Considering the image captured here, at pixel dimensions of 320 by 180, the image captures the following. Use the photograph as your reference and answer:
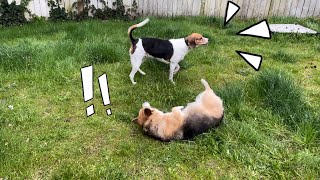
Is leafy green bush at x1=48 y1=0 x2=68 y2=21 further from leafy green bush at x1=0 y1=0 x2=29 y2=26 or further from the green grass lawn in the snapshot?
the green grass lawn

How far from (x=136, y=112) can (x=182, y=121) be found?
778mm

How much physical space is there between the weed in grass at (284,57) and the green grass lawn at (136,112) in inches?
0.7

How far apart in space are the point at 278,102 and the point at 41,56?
135 inches

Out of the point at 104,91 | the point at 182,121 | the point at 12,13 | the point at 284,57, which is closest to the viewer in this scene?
the point at 182,121

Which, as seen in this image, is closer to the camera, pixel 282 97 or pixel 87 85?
pixel 282 97

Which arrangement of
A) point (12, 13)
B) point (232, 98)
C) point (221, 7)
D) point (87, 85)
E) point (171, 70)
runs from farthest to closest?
1. point (221, 7)
2. point (12, 13)
3. point (171, 70)
4. point (87, 85)
5. point (232, 98)

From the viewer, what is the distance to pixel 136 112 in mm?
3877

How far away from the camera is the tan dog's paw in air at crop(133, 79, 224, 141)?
3279 mm

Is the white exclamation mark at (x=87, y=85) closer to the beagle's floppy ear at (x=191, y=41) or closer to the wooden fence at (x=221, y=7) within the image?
the beagle's floppy ear at (x=191, y=41)

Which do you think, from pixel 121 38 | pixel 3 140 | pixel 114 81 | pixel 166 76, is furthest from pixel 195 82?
pixel 3 140

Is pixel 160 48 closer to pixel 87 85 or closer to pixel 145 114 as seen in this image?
pixel 87 85

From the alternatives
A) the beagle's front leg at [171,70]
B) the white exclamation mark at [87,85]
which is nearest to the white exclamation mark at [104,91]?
the white exclamation mark at [87,85]

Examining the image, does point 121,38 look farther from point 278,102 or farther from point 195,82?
point 278,102

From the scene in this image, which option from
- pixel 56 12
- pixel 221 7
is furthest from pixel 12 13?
pixel 221 7
